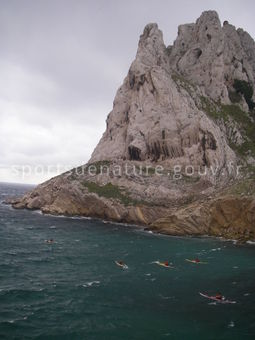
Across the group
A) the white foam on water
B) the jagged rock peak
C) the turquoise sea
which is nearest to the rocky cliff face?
the jagged rock peak

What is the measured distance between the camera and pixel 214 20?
13638 centimetres

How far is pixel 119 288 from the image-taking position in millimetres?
39000

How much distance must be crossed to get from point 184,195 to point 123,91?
50.0 meters

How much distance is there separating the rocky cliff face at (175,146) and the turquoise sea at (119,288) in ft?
65.7

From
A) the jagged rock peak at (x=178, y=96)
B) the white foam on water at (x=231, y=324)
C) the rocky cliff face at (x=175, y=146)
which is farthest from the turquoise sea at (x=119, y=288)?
the jagged rock peak at (x=178, y=96)

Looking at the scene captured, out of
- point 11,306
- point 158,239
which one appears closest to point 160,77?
point 158,239

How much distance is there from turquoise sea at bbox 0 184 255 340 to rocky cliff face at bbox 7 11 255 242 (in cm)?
2004

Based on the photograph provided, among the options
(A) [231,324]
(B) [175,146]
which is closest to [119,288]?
(A) [231,324]

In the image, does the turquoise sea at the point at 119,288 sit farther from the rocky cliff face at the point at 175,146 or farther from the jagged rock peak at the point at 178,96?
the jagged rock peak at the point at 178,96

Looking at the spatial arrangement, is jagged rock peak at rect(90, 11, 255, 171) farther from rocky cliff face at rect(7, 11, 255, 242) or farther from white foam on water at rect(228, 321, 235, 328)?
white foam on water at rect(228, 321, 235, 328)

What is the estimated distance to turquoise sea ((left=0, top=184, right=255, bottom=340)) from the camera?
28.8 meters

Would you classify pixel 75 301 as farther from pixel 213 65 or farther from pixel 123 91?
pixel 213 65

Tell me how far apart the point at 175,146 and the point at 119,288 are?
229ft

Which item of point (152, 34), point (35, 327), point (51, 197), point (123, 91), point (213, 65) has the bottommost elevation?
point (35, 327)
